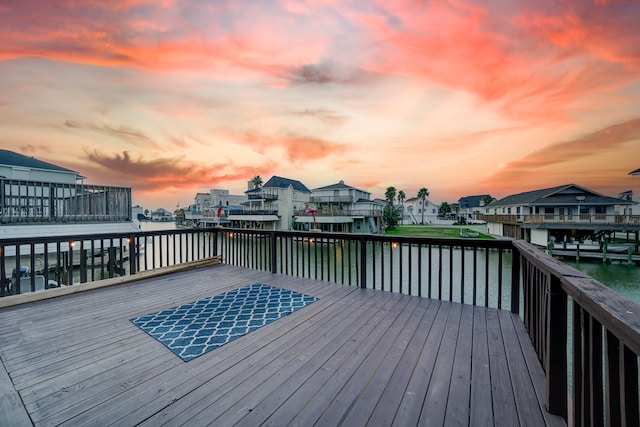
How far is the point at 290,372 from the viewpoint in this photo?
67.8 inches

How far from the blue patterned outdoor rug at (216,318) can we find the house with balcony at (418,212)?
4493cm

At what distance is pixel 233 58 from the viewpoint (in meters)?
6.11

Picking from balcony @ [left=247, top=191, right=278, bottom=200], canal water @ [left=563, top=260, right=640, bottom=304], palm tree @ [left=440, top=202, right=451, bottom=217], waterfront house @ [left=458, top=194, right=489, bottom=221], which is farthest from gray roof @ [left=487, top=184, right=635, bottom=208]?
waterfront house @ [left=458, top=194, right=489, bottom=221]

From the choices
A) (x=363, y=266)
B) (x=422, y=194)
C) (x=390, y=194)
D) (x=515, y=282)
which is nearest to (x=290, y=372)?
(x=363, y=266)

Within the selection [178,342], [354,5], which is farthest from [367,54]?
[178,342]

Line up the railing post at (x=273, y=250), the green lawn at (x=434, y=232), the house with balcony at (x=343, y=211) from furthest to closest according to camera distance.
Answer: the house with balcony at (x=343, y=211), the green lawn at (x=434, y=232), the railing post at (x=273, y=250)

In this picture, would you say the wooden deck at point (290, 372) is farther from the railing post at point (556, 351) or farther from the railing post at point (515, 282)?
the railing post at point (515, 282)

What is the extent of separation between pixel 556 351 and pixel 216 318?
9.45ft

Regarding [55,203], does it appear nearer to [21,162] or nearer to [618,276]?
[21,162]

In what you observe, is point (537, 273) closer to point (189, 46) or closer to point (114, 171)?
point (189, 46)

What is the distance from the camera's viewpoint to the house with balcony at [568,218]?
1452 centimetres

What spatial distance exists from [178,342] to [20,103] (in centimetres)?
903

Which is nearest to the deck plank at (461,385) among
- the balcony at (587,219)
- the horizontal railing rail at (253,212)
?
the balcony at (587,219)

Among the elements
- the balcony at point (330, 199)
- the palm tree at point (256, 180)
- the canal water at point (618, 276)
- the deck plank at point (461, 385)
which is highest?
the palm tree at point (256, 180)
